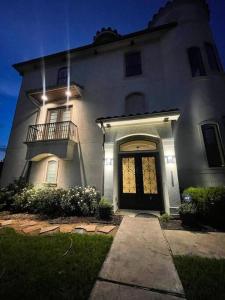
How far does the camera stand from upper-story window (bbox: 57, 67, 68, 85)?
456 inches

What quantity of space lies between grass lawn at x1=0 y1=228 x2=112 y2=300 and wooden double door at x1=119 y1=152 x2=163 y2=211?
327cm

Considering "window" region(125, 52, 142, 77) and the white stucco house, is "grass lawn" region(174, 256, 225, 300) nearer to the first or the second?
the white stucco house

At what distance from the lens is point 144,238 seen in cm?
392

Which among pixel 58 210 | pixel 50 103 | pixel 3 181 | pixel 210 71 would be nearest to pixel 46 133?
pixel 50 103

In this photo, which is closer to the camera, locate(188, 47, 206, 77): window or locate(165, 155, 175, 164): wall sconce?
locate(165, 155, 175, 164): wall sconce

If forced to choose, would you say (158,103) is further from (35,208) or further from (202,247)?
(35,208)

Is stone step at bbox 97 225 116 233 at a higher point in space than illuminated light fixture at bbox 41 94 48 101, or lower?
lower

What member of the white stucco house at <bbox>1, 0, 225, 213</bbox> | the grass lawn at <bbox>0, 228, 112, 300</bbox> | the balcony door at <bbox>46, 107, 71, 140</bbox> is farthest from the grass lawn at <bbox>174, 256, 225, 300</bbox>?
the balcony door at <bbox>46, 107, 71, 140</bbox>

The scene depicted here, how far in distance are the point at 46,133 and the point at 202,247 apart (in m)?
9.83

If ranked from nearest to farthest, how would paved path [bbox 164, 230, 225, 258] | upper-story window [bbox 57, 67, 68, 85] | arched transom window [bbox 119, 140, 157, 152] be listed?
paved path [bbox 164, 230, 225, 258] < arched transom window [bbox 119, 140, 157, 152] < upper-story window [bbox 57, 67, 68, 85]

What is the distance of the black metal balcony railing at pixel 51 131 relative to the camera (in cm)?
926

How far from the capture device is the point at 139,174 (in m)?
7.33

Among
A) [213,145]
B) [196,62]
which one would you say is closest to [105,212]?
[213,145]

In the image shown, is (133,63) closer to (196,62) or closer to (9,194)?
(196,62)
